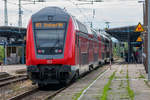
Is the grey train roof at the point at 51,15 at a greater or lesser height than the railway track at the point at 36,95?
greater

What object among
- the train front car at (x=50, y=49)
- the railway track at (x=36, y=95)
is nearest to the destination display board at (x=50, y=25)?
the train front car at (x=50, y=49)

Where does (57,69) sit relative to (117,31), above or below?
below

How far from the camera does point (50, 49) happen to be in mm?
15484

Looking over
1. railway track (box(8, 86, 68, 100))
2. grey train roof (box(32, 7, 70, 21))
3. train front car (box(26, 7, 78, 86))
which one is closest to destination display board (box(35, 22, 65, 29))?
train front car (box(26, 7, 78, 86))

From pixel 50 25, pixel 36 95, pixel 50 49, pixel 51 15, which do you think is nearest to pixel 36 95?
pixel 36 95

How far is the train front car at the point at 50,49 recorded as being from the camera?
15312 mm

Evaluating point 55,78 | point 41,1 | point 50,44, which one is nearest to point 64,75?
point 55,78

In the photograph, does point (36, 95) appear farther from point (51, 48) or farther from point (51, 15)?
point (51, 15)

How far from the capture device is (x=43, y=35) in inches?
622

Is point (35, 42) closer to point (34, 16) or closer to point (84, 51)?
→ point (34, 16)

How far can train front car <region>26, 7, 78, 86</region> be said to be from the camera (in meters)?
15.3

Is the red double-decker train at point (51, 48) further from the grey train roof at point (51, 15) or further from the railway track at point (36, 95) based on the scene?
the railway track at point (36, 95)

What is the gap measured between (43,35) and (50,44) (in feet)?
2.00

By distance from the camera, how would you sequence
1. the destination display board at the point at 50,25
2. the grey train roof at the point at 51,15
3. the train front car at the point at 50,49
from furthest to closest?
the grey train roof at the point at 51,15
the destination display board at the point at 50,25
the train front car at the point at 50,49
